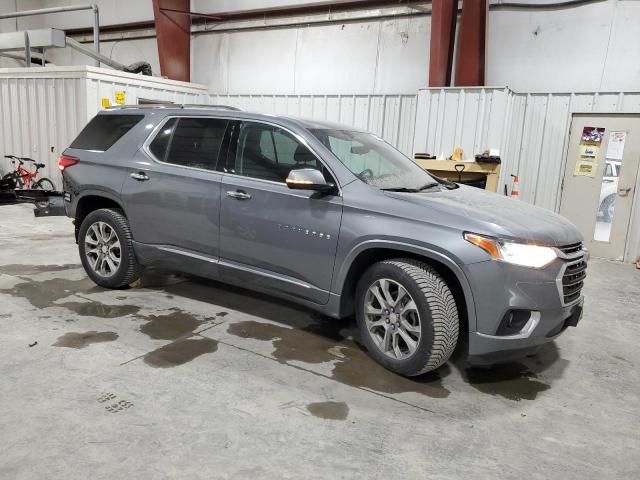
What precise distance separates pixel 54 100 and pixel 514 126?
8567mm

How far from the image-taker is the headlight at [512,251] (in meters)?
2.79

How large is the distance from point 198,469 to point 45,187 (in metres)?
9.72

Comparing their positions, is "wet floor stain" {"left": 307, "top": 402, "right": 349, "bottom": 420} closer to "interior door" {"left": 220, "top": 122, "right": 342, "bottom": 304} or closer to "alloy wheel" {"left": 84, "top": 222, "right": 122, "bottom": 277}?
"interior door" {"left": 220, "top": 122, "right": 342, "bottom": 304}

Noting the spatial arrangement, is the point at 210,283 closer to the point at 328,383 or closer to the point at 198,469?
the point at 328,383

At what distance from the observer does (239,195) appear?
3.64 meters

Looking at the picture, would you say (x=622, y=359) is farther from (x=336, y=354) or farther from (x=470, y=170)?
(x=470, y=170)

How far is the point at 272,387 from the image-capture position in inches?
116

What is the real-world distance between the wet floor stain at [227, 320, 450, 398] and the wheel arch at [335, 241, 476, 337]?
327mm

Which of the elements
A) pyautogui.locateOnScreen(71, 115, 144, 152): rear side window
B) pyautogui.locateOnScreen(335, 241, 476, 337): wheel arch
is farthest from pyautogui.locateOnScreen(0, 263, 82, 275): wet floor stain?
pyautogui.locateOnScreen(335, 241, 476, 337): wheel arch

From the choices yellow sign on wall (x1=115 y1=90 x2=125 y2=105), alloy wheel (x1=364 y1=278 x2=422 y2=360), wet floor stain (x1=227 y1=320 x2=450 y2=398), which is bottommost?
wet floor stain (x1=227 y1=320 x2=450 y2=398)

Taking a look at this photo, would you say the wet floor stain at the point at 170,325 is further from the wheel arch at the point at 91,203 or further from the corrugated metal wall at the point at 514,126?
the corrugated metal wall at the point at 514,126

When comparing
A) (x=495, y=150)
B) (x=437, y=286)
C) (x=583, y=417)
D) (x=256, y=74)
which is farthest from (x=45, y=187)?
(x=583, y=417)

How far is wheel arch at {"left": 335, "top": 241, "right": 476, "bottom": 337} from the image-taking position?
2.88 meters

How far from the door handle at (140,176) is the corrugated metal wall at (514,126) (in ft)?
17.1
